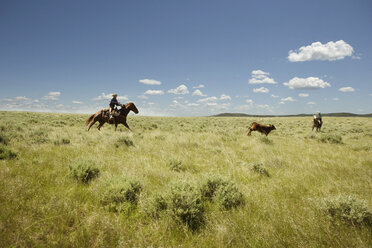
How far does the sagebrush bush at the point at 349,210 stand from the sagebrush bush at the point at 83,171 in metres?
5.16

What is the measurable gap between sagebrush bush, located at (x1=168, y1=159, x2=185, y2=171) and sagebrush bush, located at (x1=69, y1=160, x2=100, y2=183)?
7.13 feet

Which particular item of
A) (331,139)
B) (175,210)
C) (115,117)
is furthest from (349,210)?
(115,117)

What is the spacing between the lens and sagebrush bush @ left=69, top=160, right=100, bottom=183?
4.20 m

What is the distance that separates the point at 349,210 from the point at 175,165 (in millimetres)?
4173

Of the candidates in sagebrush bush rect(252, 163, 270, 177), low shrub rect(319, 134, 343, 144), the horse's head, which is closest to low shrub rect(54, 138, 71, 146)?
the horse's head

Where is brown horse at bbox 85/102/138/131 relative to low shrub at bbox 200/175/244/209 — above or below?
above

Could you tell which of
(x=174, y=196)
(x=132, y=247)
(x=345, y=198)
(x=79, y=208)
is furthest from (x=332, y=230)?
(x=79, y=208)

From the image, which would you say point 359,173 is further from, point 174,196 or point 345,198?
point 174,196

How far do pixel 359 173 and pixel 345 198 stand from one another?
3.53 meters

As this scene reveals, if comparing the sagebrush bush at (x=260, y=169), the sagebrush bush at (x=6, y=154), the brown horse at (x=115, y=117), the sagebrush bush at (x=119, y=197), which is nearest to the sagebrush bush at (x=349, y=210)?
the sagebrush bush at (x=260, y=169)

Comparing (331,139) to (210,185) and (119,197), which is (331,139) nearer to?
(210,185)

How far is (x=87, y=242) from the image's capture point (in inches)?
89.0

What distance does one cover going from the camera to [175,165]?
18.4 feet

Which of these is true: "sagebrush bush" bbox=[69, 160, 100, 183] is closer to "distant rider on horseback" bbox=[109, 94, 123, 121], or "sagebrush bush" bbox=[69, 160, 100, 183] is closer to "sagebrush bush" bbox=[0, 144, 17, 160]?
"sagebrush bush" bbox=[0, 144, 17, 160]
